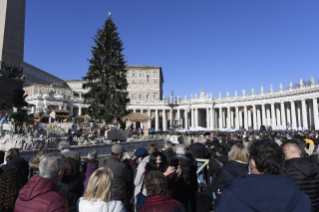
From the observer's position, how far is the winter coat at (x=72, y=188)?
9.48ft

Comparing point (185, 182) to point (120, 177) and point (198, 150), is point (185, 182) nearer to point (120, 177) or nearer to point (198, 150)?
point (120, 177)

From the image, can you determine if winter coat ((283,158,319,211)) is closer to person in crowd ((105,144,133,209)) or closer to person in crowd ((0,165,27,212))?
person in crowd ((105,144,133,209))

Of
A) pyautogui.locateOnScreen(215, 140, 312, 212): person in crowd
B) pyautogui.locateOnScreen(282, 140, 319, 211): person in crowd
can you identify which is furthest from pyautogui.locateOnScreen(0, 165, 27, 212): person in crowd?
pyautogui.locateOnScreen(282, 140, 319, 211): person in crowd

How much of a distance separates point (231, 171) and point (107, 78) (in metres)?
25.6

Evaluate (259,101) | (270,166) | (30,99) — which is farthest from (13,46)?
(259,101)

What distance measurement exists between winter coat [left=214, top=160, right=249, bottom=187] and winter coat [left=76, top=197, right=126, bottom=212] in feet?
5.47

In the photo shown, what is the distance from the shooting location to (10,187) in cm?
271

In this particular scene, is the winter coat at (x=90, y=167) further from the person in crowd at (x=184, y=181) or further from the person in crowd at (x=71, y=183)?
the person in crowd at (x=184, y=181)

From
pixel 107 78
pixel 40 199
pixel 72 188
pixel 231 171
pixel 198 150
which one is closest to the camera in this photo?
pixel 40 199

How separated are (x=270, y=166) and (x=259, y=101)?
5178 cm

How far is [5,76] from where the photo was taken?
11.0m

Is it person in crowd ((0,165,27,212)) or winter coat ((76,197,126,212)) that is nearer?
winter coat ((76,197,126,212))

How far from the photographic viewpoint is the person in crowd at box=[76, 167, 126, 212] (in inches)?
85.0

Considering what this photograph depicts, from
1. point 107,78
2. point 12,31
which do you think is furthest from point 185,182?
point 107,78
